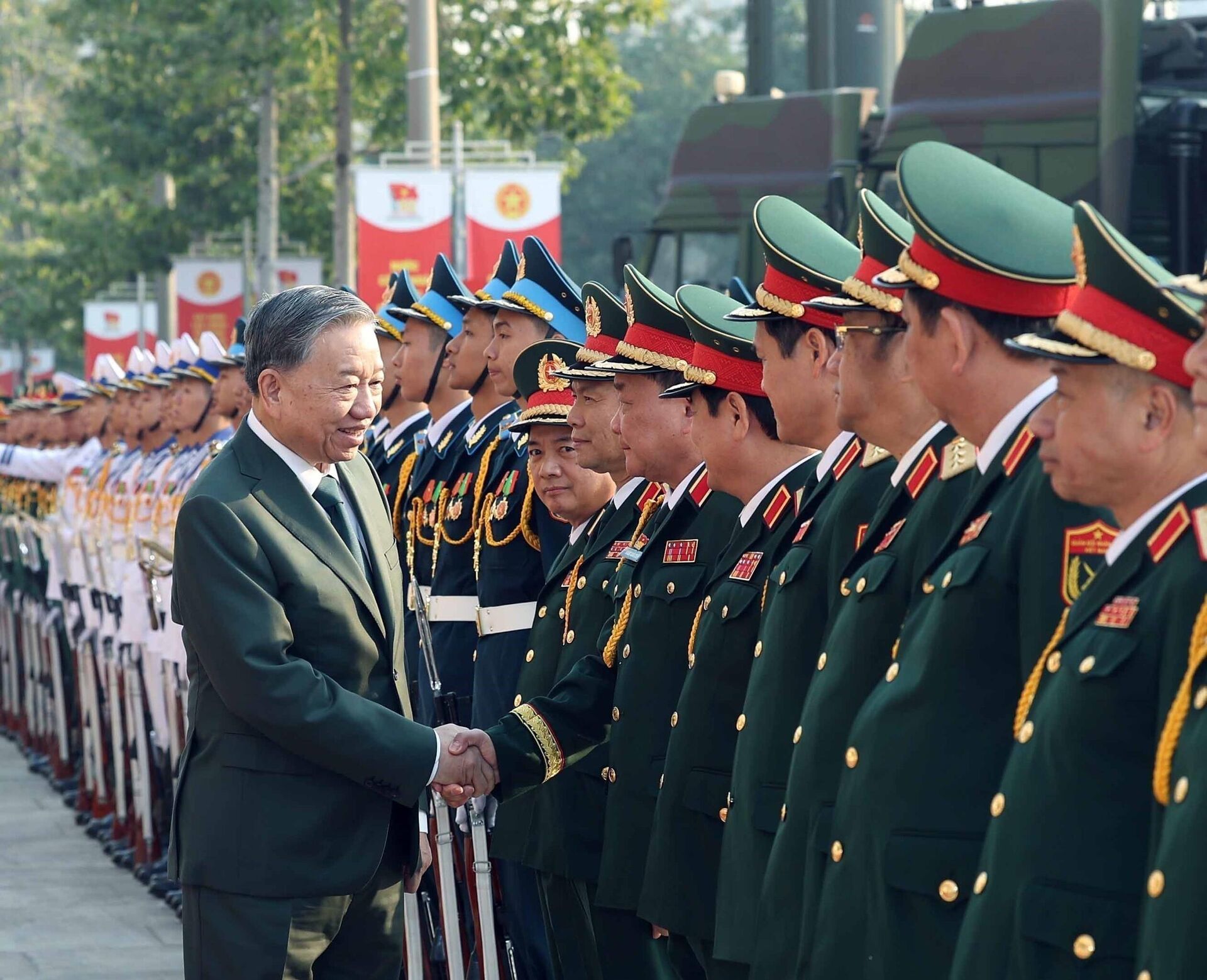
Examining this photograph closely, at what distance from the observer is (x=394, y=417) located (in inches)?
335

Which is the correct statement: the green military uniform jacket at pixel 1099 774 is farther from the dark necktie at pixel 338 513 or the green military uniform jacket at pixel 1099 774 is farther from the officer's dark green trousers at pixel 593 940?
the officer's dark green trousers at pixel 593 940

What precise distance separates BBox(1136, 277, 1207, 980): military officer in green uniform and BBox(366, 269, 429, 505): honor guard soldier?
523 cm

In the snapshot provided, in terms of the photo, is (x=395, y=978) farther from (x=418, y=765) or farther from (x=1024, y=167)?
(x=1024, y=167)

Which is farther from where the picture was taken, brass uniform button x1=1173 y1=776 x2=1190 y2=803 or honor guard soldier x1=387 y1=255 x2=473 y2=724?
honor guard soldier x1=387 y1=255 x2=473 y2=724

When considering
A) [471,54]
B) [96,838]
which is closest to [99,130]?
[471,54]

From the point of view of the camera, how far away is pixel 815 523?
3877mm

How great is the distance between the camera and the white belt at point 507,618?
6.23 metres

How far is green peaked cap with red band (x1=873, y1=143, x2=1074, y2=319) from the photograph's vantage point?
3248 millimetres

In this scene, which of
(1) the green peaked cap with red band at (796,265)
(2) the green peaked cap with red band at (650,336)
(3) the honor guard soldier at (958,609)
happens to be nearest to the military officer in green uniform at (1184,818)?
(3) the honor guard soldier at (958,609)

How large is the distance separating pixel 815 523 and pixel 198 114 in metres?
24.8

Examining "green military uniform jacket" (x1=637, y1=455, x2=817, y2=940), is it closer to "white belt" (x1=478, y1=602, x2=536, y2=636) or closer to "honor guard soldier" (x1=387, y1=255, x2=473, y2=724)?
"white belt" (x1=478, y1=602, x2=536, y2=636)

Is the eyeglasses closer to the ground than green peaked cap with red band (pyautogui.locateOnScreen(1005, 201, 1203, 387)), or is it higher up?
closer to the ground

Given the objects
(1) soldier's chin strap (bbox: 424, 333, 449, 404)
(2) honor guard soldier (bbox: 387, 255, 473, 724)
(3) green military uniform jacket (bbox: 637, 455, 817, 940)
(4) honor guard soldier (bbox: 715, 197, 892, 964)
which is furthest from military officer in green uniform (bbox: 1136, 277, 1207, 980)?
(1) soldier's chin strap (bbox: 424, 333, 449, 404)

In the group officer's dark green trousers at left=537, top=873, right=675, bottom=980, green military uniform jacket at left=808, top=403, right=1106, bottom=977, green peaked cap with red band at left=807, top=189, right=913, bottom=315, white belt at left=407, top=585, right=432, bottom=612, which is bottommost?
officer's dark green trousers at left=537, top=873, right=675, bottom=980
